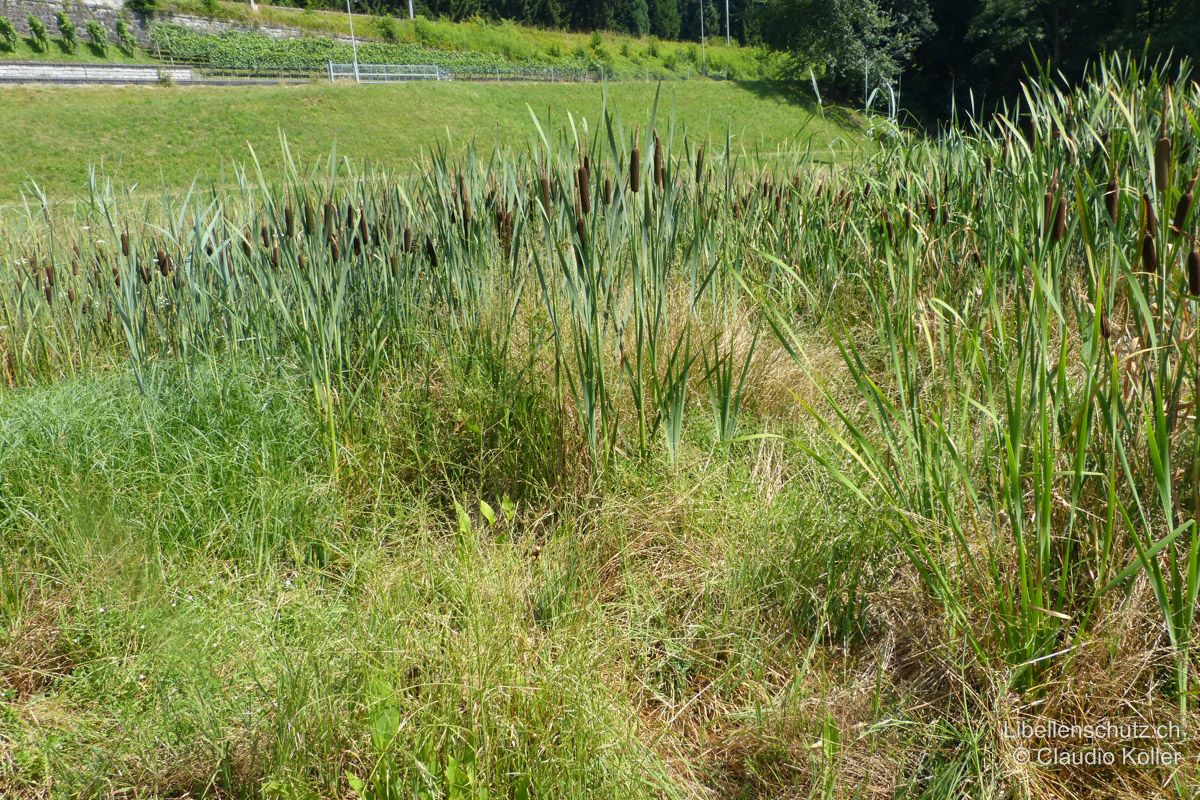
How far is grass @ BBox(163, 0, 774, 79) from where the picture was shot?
4162 centimetres

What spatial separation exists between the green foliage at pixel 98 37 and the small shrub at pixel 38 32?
1.85 meters

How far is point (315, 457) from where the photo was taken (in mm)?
2227

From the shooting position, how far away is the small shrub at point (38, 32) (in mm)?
32719

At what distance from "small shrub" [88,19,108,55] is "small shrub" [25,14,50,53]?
1854 mm

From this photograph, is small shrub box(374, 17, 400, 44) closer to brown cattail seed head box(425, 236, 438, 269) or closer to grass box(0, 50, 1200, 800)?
grass box(0, 50, 1200, 800)

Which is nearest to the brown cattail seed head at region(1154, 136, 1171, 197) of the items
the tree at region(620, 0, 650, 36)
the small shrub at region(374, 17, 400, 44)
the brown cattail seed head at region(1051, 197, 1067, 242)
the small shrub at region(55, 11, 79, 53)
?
the brown cattail seed head at region(1051, 197, 1067, 242)

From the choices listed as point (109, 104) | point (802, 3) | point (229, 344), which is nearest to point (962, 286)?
point (229, 344)

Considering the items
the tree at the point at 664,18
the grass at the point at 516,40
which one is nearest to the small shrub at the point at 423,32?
the grass at the point at 516,40

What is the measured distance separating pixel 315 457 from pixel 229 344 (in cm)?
53

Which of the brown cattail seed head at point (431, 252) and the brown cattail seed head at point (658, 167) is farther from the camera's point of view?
the brown cattail seed head at point (431, 252)

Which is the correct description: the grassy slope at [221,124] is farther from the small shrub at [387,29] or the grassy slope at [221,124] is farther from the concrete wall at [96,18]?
the small shrub at [387,29]

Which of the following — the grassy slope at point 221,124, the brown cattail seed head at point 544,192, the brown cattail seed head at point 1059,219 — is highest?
the grassy slope at point 221,124

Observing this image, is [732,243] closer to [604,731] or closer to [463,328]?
[463,328]

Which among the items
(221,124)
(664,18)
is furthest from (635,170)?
(664,18)
